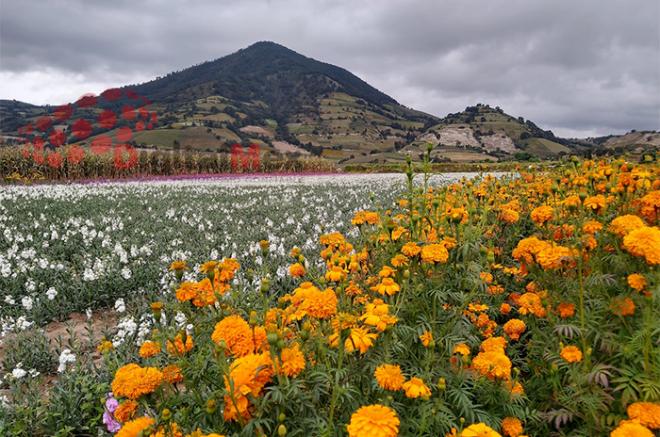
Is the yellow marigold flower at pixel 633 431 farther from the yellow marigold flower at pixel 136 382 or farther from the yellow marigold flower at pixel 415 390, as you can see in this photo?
the yellow marigold flower at pixel 136 382

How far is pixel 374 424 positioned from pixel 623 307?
1968mm

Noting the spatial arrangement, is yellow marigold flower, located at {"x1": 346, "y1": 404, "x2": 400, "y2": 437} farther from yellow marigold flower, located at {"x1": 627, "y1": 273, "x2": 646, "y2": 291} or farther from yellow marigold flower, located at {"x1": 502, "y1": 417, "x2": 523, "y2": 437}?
yellow marigold flower, located at {"x1": 627, "y1": 273, "x2": 646, "y2": 291}

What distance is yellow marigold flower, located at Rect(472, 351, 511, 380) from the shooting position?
2.18 metres

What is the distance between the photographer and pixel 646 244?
211 centimetres

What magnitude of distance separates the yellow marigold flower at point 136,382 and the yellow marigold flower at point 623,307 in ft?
8.62

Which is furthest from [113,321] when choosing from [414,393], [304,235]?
[414,393]

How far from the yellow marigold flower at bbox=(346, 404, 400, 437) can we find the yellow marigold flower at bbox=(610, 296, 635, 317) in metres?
1.88

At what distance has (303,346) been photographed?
2199 mm

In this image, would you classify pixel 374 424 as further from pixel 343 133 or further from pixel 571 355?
pixel 343 133

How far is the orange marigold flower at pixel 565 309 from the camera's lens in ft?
8.79

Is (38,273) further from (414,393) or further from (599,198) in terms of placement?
(599,198)

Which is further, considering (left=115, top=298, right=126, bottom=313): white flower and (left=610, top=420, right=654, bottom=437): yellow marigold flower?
(left=115, top=298, right=126, bottom=313): white flower

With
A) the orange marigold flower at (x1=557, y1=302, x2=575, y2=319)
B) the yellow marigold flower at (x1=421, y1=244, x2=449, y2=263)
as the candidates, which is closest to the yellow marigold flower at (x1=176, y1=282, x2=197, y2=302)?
the yellow marigold flower at (x1=421, y1=244, x2=449, y2=263)

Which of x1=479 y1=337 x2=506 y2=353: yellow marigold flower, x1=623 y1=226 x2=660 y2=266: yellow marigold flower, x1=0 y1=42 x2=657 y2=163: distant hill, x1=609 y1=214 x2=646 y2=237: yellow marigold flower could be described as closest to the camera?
x1=623 y1=226 x2=660 y2=266: yellow marigold flower
